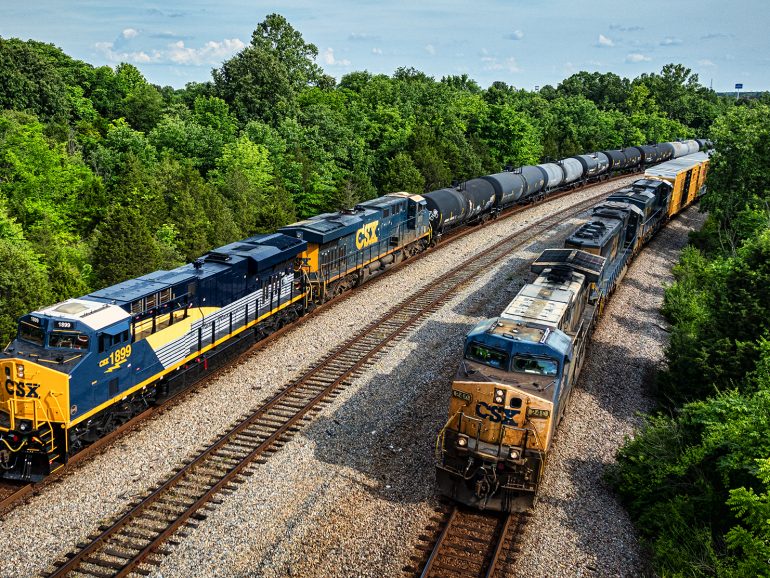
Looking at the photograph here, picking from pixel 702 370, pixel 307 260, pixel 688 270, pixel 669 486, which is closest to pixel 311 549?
pixel 669 486

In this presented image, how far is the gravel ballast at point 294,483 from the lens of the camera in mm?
12281

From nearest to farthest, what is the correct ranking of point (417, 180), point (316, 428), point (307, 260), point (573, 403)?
point (316, 428)
point (573, 403)
point (307, 260)
point (417, 180)

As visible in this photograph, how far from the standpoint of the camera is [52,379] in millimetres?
14164

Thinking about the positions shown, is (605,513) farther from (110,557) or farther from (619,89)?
(619,89)

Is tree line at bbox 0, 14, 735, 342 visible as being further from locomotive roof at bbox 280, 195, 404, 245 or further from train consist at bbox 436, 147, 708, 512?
train consist at bbox 436, 147, 708, 512

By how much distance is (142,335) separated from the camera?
1698cm

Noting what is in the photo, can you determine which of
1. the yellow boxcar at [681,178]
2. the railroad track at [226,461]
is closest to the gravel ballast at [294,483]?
the railroad track at [226,461]

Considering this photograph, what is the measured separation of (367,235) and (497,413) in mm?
17734

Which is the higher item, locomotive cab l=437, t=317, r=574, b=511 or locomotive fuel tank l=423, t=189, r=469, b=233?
locomotive fuel tank l=423, t=189, r=469, b=233

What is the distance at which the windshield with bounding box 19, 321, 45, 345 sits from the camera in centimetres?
1478

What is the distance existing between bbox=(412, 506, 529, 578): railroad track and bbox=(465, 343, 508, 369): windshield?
322cm

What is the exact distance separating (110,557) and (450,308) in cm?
1750

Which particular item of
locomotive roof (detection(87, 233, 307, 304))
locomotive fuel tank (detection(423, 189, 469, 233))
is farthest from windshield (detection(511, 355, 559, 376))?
locomotive fuel tank (detection(423, 189, 469, 233))

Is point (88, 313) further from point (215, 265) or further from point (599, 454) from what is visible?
point (599, 454)
